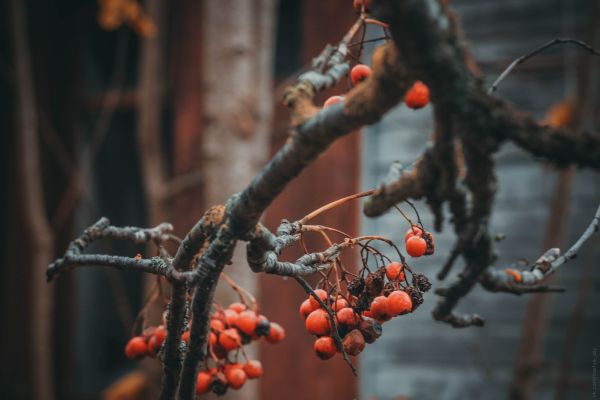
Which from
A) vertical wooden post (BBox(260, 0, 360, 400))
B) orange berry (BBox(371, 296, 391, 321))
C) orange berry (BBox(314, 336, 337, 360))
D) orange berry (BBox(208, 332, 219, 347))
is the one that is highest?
orange berry (BBox(371, 296, 391, 321))

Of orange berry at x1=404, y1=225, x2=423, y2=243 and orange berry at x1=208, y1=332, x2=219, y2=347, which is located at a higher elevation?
orange berry at x1=404, y1=225, x2=423, y2=243

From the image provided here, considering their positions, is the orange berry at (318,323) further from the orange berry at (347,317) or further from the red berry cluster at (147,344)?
the red berry cluster at (147,344)

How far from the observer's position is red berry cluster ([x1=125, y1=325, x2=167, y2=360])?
37.6 inches

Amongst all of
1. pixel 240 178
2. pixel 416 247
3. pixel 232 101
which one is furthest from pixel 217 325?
pixel 232 101

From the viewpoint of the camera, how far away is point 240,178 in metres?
2.02

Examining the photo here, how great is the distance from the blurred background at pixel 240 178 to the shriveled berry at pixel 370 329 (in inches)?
46.5

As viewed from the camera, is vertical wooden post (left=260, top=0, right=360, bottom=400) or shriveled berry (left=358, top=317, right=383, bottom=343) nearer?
shriveled berry (left=358, top=317, right=383, bottom=343)

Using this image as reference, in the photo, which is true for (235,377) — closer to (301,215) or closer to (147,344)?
(147,344)

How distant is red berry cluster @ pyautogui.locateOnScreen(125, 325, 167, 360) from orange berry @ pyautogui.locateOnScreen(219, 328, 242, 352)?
0.10m

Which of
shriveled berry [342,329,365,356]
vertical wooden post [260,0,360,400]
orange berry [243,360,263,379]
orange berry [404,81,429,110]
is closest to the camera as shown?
orange berry [404,81,429,110]

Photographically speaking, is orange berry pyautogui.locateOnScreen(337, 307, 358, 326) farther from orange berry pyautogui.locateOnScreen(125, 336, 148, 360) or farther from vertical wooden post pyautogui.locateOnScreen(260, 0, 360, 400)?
vertical wooden post pyautogui.locateOnScreen(260, 0, 360, 400)

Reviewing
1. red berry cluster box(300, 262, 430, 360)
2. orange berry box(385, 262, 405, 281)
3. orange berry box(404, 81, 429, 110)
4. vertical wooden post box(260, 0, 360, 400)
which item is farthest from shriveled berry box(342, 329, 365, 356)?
vertical wooden post box(260, 0, 360, 400)

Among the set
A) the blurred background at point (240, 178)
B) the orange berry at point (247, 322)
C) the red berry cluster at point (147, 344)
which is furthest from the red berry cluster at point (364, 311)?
the blurred background at point (240, 178)

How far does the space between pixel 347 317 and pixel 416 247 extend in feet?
0.49
